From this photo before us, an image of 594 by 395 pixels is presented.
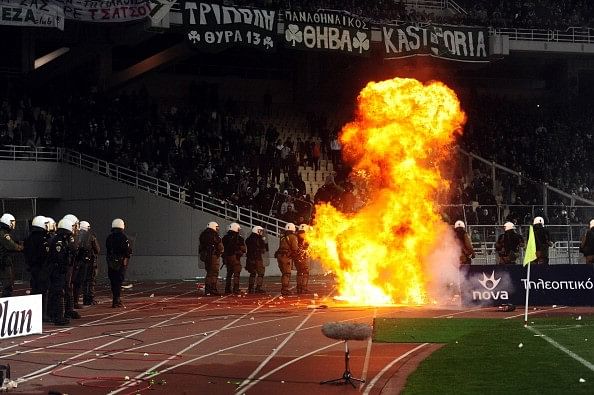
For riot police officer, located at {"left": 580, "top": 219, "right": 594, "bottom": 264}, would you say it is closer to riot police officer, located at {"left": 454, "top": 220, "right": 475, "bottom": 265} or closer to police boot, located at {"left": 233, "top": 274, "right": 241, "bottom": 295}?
riot police officer, located at {"left": 454, "top": 220, "right": 475, "bottom": 265}

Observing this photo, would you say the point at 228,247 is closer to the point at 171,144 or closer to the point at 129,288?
the point at 129,288

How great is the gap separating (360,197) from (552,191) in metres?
8.85

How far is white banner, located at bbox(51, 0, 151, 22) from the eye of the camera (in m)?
32.8

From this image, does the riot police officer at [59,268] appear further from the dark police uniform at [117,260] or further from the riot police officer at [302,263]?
the riot police officer at [302,263]

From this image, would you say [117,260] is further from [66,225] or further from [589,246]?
[589,246]

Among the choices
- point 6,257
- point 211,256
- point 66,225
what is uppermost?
point 66,225

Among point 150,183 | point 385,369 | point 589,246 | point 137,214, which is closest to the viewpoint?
point 385,369

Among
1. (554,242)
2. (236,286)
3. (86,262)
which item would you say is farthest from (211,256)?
(554,242)

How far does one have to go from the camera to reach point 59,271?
17438 mm

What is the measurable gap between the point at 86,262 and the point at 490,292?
869cm

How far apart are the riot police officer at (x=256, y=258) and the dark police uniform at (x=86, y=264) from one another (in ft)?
14.7

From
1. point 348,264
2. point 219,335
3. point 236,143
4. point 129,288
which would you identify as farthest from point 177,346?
point 236,143

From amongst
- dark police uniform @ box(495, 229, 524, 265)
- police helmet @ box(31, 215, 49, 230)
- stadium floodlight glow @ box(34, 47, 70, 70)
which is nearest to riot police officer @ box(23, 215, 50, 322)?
police helmet @ box(31, 215, 49, 230)

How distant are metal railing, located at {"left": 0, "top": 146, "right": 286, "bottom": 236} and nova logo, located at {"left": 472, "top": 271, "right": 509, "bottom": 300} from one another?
44.9ft
